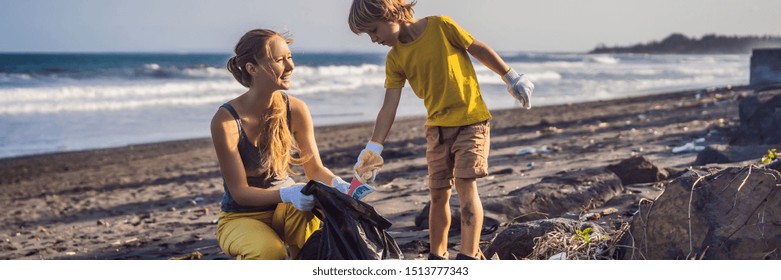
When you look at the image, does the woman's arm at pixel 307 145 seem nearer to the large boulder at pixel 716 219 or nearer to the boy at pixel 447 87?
the boy at pixel 447 87

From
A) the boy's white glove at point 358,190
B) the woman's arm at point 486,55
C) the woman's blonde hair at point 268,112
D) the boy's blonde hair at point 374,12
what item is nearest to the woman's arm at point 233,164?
the woman's blonde hair at point 268,112

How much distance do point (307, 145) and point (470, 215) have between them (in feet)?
2.13

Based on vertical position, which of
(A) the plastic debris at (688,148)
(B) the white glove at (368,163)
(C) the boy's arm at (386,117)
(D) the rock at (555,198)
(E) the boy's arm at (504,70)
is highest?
(E) the boy's arm at (504,70)

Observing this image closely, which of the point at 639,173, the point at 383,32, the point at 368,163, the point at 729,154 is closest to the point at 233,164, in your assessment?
the point at 368,163

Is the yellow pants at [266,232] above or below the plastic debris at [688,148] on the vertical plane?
above

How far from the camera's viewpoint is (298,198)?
2816mm

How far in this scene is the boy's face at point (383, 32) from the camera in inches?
121

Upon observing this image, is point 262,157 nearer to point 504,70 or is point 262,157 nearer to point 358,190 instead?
point 358,190

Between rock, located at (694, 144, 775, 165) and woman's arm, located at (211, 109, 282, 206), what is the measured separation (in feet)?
10.5

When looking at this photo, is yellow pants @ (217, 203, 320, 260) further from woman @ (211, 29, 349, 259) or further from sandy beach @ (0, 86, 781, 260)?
sandy beach @ (0, 86, 781, 260)

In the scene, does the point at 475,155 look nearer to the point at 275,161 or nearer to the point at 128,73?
the point at 275,161

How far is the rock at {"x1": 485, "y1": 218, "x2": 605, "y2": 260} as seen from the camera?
330 cm
